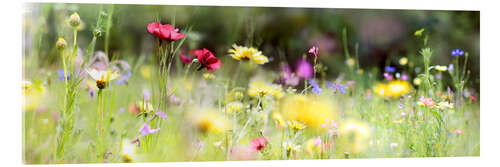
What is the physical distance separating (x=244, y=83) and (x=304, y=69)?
0.29m

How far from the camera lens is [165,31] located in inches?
87.4

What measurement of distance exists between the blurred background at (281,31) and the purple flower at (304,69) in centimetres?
4

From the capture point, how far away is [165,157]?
2.28 m

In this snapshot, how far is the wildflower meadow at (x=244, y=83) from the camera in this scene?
2197mm

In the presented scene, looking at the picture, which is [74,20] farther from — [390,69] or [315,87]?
[390,69]

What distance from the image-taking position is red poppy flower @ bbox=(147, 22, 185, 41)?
222cm

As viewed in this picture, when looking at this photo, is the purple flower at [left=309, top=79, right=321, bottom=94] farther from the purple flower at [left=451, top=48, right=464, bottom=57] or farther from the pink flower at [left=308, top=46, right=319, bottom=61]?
the purple flower at [left=451, top=48, right=464, bottom=57]

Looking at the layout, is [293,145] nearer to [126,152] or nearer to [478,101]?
[126,152]

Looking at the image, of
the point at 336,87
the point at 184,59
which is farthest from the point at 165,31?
the point at 336,87

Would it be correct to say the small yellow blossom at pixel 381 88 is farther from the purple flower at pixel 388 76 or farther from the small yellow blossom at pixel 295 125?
the small yellow blossom at pixel 295 125

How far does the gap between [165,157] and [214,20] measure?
666 mm

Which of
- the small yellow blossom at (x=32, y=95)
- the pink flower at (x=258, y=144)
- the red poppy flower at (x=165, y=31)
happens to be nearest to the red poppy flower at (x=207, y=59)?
the red poppy flower at (x=165, y=31)
